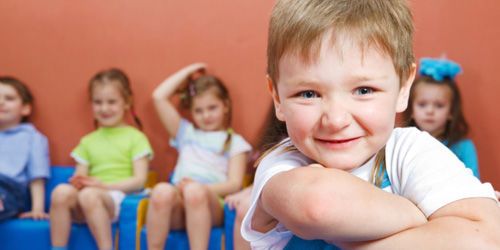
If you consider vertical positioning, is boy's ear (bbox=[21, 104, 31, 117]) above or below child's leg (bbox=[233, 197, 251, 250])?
above

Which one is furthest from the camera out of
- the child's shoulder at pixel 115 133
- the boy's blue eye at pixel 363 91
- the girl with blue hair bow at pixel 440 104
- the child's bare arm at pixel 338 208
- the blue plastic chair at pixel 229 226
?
the child's shoulder at pixel 115 133

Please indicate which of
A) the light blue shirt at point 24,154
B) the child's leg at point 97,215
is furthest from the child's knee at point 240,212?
the light blue shirt at point 24,154

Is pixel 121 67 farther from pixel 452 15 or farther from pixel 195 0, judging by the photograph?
pixel 452 15

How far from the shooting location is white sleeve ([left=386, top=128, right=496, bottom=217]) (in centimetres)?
63

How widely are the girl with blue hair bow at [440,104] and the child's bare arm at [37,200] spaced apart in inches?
60.3

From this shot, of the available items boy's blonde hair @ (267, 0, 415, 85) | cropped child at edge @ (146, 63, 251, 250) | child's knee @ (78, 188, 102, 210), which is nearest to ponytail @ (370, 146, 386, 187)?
boy's blonde hair @ (267, 0, 415, 85)

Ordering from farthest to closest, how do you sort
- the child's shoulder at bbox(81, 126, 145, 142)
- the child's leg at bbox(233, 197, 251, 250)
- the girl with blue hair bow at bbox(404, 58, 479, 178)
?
the child's shoulder at bbox(81, 126, 145, 142) → the girl with blue hair bow at bbox(404, 58, 479, 178) → the child's leg at bbox(233, 197, 251, 250)

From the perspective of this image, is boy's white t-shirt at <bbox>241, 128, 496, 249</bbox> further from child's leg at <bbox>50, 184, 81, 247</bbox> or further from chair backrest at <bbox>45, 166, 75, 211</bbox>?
chair backrest at <bbox>45, 166, 75, 211</bbox>

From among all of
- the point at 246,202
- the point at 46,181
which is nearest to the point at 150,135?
the point at 46,181

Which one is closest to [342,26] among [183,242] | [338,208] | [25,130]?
[338,208]

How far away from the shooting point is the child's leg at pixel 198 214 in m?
2.00

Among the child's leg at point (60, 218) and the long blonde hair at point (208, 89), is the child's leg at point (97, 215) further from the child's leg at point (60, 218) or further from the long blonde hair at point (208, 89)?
the long blonde hair at point (208, 89)

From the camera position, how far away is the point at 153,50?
2475 mm

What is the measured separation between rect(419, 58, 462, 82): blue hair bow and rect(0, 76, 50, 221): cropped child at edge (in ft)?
5.43
